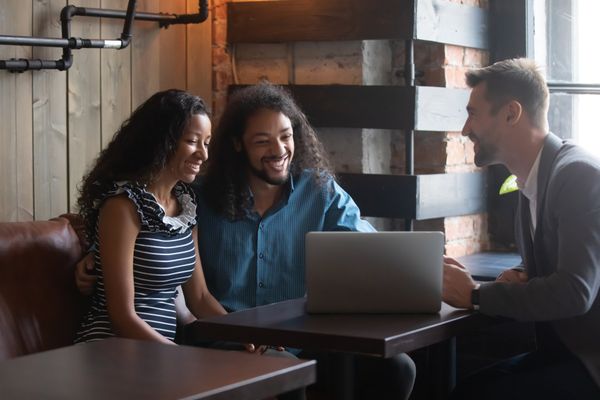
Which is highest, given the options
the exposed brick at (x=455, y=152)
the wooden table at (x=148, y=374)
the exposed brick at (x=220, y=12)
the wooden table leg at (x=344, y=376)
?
the exposed brick at (x=220, y=12)

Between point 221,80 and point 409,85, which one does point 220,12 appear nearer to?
point 221,80

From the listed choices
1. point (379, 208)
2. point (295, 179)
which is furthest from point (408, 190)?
point (295, 179)

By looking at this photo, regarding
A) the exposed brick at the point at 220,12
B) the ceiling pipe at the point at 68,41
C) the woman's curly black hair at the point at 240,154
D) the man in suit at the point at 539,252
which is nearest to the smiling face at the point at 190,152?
the woman's curly black hair at the point at 240,154

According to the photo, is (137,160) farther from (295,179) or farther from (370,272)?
(370,272)

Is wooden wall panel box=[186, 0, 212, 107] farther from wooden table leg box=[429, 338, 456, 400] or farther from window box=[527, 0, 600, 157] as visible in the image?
wooden table leg box=[429, 338, 456, 400]

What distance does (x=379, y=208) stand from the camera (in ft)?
11.5

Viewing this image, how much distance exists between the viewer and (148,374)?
1.74m

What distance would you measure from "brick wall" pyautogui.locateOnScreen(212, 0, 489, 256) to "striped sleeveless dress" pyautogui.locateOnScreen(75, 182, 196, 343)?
966 mm

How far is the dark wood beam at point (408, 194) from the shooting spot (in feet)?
11.3

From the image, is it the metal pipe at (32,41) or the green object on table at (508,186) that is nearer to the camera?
the metal pipe at (32,41)

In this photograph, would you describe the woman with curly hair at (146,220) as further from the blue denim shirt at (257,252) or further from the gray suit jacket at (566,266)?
the gray suit jacket at (566,266)

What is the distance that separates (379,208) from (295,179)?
18.4 inches

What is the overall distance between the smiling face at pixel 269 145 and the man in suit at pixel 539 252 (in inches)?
21.8

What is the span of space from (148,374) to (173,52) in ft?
6.67
